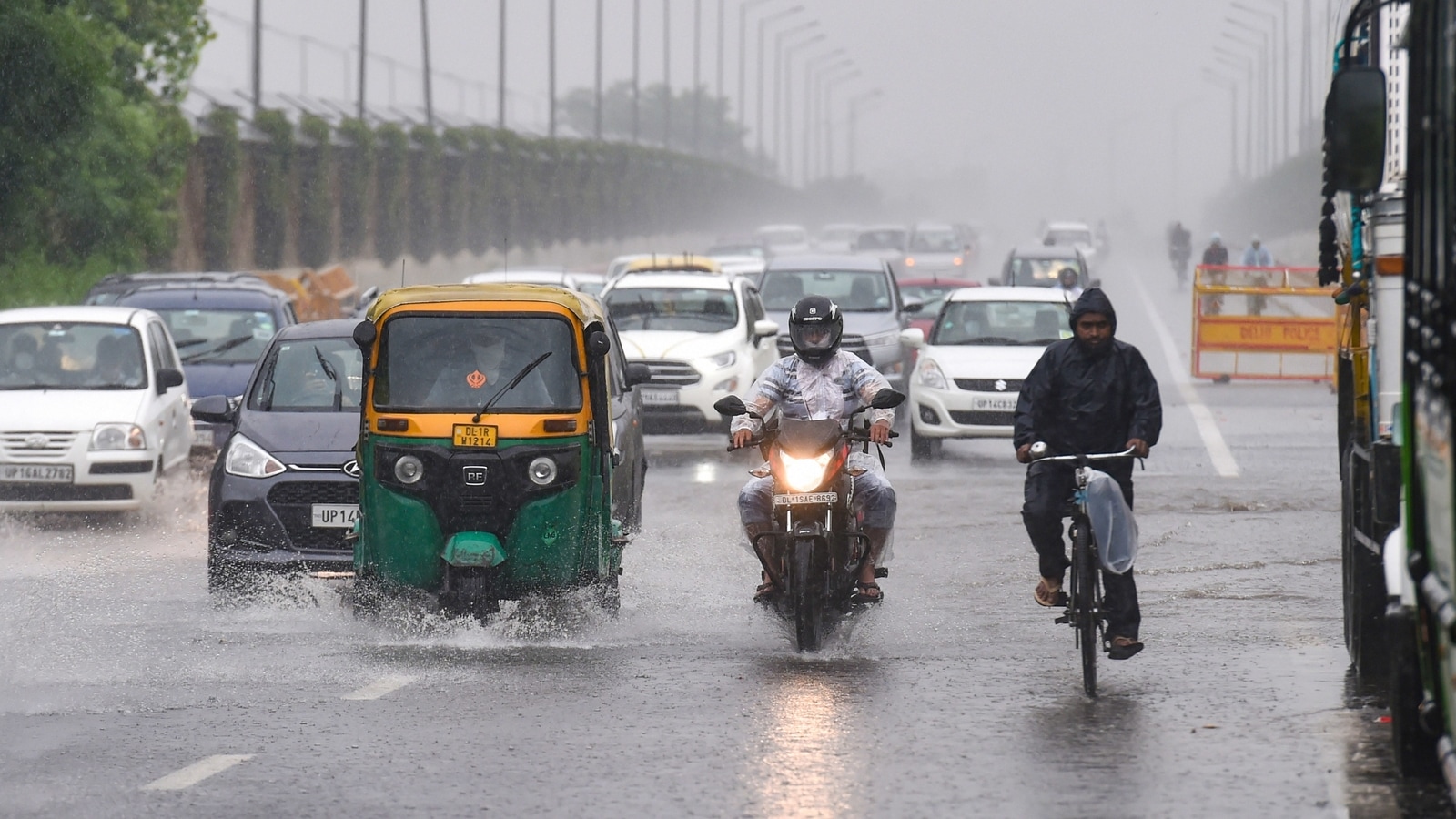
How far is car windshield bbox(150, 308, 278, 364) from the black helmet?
432 inches

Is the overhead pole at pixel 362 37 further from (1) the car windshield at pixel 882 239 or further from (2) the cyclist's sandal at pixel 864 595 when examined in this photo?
(2) the cyclist's sandal at pixel 864 595

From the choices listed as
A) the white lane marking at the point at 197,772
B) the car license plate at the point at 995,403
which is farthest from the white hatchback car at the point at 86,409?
the white lane marking at the point at 197,772

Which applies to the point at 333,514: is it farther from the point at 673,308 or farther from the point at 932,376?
the point at 673,308

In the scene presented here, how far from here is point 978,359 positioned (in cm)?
2148

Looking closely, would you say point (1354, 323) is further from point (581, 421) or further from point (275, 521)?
point (275, 521)

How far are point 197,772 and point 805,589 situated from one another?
10.3 feet

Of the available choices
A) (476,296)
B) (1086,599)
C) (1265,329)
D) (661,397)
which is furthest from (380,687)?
(1265,329)

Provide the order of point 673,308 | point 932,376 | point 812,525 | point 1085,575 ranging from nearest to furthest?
point 1085,575
point 812,525
point 932,376
point 673,308

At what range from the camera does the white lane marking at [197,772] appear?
752 cm

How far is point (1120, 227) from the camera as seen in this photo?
15488 cm

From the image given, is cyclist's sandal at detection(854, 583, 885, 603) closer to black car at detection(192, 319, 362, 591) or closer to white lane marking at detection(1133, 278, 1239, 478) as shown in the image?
black car at detection(192, 319, 362, 591)

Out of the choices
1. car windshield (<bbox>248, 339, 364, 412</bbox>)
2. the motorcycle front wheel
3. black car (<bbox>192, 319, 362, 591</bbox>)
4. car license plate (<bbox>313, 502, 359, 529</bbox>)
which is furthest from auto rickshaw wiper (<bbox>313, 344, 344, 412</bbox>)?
the motorcycle front wheel

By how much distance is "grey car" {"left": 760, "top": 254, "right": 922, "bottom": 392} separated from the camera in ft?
86.7

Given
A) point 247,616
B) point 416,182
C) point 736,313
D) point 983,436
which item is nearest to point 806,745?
point 247,616
